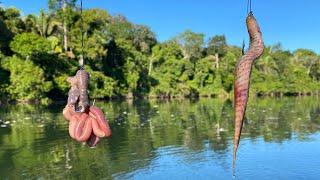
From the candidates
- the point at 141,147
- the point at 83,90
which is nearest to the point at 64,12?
the point at 141,147

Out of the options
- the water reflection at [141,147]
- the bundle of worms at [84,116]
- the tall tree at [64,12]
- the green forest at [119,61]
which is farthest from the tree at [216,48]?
the bundle of worms at [84,116]

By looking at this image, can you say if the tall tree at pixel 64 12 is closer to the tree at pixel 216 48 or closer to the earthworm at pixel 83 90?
the tree at pixel 216 48

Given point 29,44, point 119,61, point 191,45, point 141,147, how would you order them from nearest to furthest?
point 141,147, point 29,44, point 119,61, point 191,45

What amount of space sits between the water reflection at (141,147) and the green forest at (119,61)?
10212mm

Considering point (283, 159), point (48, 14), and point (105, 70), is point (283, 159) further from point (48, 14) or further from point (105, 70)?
point (105, 70)

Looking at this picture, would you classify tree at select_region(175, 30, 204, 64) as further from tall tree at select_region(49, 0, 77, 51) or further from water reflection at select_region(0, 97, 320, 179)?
water reflection at select_region(0, 97, 320, 179)

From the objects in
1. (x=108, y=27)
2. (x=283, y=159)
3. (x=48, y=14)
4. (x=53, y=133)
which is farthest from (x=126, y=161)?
(x=108, y=27)

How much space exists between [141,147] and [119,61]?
60386 millimetres

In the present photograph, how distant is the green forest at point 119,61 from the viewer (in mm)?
61906

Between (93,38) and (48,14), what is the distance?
710 cm

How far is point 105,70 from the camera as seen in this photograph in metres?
78.9

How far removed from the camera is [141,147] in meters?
22.6

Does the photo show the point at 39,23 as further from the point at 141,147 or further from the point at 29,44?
the point at 141,147

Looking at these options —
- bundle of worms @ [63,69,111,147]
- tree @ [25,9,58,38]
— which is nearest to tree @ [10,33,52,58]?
tree @ [25,9,58,38]
